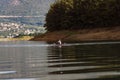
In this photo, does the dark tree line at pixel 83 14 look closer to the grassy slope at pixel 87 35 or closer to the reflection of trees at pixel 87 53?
the grassy slope at pixel 87 35

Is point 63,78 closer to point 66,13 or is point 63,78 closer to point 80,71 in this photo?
point 80,71

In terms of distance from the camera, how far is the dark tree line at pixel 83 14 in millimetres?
110438

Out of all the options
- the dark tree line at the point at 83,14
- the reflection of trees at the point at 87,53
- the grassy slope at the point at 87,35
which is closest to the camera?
the reflection of trees at the point at 87,53

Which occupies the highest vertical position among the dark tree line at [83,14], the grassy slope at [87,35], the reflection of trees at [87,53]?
the dark tree line at [83,14]

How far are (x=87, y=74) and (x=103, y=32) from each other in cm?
8391

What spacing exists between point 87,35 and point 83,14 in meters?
17.7

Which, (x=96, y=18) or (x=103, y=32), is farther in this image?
(x=96, y=18)

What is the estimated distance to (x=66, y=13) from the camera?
128875 mm

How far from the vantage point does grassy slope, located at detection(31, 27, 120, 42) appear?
9919 centimetres

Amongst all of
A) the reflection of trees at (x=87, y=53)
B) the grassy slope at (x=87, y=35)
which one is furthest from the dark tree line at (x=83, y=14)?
the reflection of trees at (x=87, y=53)

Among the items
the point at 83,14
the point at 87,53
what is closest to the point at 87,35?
the point at 83,14

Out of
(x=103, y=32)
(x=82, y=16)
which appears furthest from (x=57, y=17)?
(x=103, y=32)

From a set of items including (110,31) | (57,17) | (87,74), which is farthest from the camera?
(57,17)

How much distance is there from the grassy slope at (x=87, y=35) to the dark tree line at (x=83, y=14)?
3284mm
